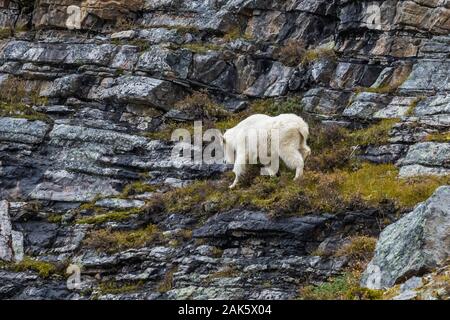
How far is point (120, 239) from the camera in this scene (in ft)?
53.1

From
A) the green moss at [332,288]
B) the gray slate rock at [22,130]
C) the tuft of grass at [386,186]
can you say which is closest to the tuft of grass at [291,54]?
the tuft of grass at [386,186]

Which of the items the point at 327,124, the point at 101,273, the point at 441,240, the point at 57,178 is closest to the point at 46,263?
the point at 101,273

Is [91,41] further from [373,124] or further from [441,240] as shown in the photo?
[441,240]

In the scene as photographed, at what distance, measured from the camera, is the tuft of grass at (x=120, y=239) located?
1591cm

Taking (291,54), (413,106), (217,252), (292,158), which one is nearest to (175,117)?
(291,54)

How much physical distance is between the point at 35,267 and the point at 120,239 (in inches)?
78.7

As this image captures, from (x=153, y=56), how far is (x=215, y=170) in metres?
5.86

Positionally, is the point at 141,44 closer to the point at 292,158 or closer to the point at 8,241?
the point at 292,158

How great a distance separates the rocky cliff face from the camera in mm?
14617

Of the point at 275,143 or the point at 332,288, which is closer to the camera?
the point at 332,288

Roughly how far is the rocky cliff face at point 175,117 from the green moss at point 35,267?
31 millimetres

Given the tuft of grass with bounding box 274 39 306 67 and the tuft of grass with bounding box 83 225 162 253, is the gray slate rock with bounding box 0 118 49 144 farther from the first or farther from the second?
the tuft of grass with bounding box 274 39 306 67

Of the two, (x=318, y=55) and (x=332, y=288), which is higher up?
(x=318, y=55)

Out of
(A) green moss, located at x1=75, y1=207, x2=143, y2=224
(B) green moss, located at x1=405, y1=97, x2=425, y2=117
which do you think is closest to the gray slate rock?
(A) green moss, located at x1=75, y1=207, x2=143, y2=224
